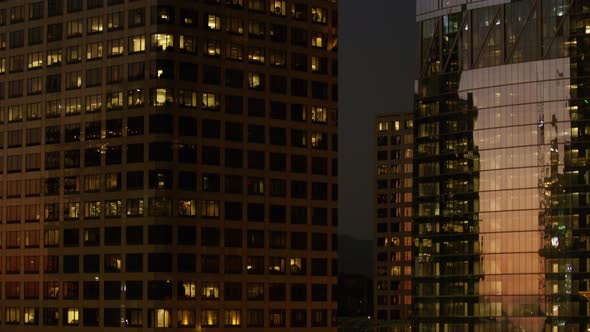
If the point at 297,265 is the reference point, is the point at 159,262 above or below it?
above

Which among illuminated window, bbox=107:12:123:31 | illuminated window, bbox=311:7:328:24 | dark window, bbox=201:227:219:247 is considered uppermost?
illuminated window, bbox=311:7:328:24

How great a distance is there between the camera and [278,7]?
626 feet

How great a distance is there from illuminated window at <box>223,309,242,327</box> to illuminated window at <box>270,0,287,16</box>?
44.4 m

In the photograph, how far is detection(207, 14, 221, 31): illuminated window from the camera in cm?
18400

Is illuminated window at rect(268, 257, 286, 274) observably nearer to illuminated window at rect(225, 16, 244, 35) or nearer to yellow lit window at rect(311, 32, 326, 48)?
yellow lit window at rect(311, 32, 326, 48)

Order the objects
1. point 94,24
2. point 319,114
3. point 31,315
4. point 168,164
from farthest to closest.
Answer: point 319,114
point 31,315
point 94,24
point 168,164

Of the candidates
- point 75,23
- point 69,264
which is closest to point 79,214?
point 69,264

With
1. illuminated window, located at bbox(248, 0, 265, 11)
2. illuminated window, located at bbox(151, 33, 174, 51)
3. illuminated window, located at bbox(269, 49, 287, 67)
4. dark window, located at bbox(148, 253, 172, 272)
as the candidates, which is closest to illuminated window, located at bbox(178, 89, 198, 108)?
illuminated window, located at bbox(151, 33, 174, 51)

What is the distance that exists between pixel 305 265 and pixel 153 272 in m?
26.2

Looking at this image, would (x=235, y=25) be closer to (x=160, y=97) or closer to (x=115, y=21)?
(x=160, y=97)

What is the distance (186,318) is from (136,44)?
38986mm

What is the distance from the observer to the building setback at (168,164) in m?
178

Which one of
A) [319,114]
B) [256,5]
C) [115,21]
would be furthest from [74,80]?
[319,114]

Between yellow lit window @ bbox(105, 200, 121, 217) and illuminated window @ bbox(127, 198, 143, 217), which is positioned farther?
yellow lit window @ bbox(105, 200, 121, 217)
